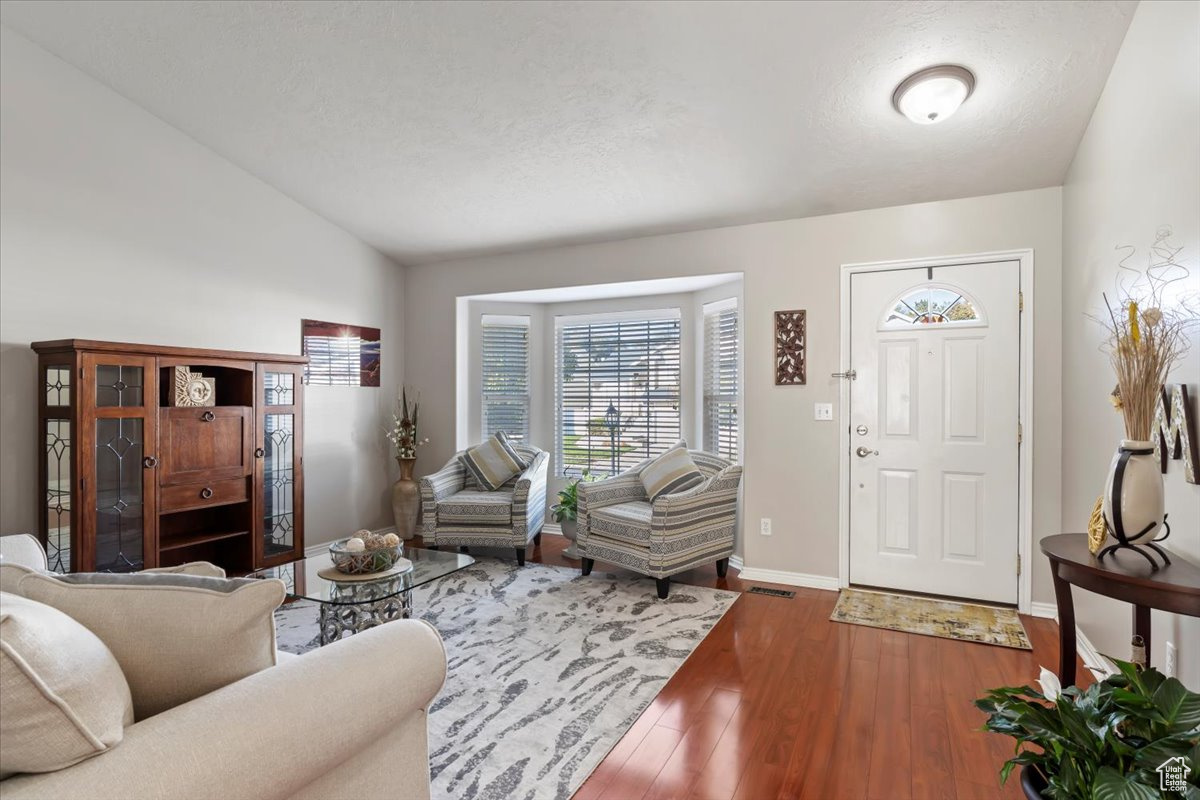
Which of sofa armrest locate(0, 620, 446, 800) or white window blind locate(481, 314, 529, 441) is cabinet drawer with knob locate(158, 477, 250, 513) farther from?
sofa armrest locate(0, 620, 446, 800)

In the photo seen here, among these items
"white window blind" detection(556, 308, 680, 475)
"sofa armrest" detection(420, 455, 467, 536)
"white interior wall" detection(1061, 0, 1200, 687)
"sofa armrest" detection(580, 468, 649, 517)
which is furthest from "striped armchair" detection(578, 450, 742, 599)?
"white interior wall" detection(1061, 0, 1200, 687)

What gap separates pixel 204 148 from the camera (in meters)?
3.85

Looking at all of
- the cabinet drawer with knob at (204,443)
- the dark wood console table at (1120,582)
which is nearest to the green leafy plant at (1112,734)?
the dark wood console table at (1120,582)

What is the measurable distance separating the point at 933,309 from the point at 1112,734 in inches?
115

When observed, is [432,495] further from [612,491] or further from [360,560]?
[360,560]

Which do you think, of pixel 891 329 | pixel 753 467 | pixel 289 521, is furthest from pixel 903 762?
pixel 289 521

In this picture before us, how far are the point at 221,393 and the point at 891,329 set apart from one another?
426 centimetres

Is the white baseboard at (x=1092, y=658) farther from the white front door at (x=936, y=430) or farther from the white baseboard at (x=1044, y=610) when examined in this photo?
the white front door at (x=936, y=430)

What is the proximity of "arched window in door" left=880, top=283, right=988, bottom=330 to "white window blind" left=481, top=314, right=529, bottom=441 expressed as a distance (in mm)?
3053

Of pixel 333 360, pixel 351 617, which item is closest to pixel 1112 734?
pixel 351 617

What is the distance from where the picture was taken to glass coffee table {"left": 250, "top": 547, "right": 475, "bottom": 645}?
2.52m

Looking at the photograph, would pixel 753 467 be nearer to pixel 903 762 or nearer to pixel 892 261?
pixel 892 261

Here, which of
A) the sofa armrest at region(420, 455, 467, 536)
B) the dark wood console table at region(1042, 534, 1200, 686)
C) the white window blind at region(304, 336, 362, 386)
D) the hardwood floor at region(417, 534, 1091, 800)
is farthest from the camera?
the white window blind at region(304, 336, 362, 386)

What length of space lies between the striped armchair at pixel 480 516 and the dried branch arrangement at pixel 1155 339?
3.35 metres
